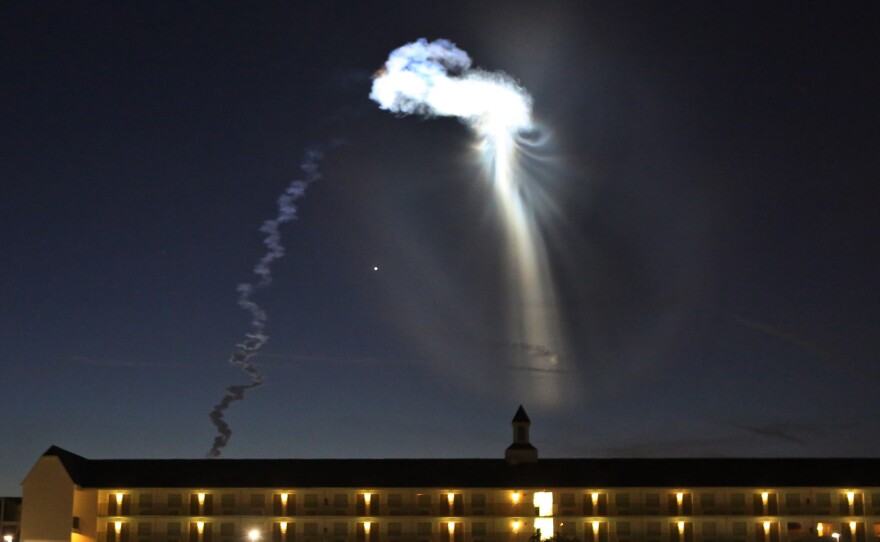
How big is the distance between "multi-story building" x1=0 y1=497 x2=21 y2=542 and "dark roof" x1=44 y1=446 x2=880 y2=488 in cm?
782

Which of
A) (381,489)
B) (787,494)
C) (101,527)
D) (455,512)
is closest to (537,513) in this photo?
(455,512)

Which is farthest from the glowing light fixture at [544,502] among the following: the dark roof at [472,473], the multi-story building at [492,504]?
the dark roof at [472,473]

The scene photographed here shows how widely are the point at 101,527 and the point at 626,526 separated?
41343 mm

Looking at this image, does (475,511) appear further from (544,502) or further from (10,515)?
(10,515)

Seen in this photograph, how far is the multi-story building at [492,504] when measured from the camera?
312 feet

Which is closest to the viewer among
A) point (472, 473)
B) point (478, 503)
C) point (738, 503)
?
point (738, 503)

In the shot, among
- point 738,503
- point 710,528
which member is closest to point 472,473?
point 710,528

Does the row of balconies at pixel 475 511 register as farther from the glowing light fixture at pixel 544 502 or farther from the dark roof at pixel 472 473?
the dark roof at pixel 472 473

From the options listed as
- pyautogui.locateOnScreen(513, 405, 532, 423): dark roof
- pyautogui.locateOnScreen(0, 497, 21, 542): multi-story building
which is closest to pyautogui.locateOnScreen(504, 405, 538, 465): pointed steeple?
pyautogui.locateOnScreen(513, 405, 532, 423): dark roof

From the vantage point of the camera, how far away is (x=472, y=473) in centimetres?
9769

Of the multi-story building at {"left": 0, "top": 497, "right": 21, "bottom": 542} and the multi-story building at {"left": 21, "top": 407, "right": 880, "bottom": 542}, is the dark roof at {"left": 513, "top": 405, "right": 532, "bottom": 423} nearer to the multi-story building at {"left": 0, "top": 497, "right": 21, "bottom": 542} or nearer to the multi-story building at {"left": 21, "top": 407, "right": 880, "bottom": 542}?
the multi-story building at {"left": 21, "top": 407, "right": 880, "bottom": 542}

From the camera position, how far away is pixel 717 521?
9531 centimetres

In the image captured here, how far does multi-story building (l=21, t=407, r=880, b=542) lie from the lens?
312ft

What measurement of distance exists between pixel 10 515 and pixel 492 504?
131 feet
